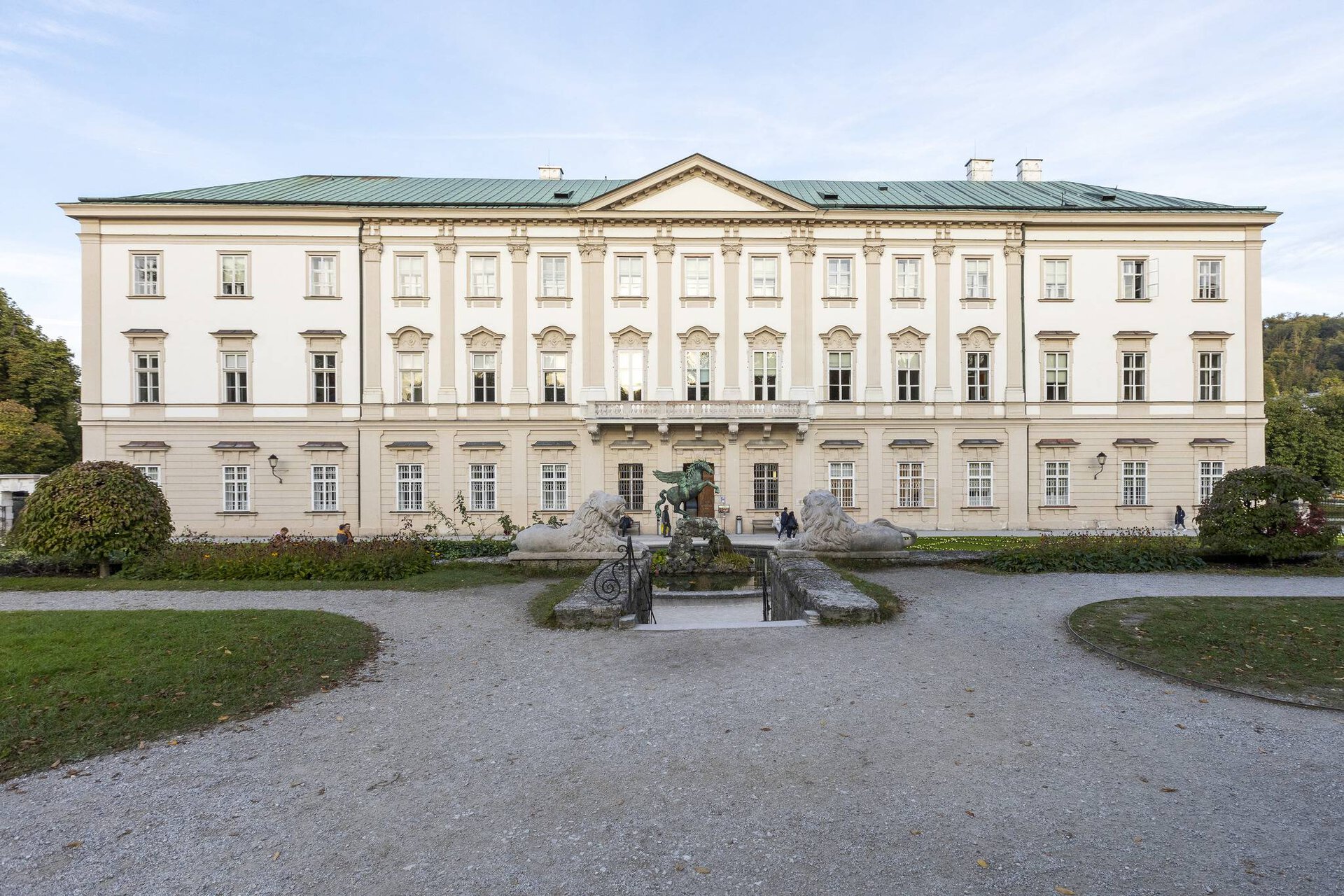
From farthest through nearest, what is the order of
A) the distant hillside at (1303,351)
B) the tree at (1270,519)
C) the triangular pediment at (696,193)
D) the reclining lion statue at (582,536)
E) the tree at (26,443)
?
the distant hillside at (1303,351) < the tree at (26,443) < the triangular pediment at (696,193) < the reclining lion statue at (582,536) < the tree at (1270,519)

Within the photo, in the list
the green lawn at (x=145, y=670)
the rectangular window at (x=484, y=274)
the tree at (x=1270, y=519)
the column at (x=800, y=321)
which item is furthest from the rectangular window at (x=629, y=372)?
the tree at (x=1270, y=519)

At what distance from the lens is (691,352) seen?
95.2ft

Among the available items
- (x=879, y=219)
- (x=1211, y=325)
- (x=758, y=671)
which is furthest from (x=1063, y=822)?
(x=1211, y=325)

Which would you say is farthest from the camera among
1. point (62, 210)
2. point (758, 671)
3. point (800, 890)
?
point (62, 210)

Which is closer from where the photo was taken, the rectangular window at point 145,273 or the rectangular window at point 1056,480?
the rectangular window at point 145,273

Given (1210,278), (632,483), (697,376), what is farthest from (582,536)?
(1210,278)

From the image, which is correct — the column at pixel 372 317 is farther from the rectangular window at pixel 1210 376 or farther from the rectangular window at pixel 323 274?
the rectangular window at pixel 1210 376

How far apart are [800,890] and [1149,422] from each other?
32410 millimetres

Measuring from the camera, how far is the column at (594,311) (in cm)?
2881

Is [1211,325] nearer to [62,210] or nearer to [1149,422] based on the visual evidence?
[1149,422]

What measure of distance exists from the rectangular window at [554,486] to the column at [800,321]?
1054cm

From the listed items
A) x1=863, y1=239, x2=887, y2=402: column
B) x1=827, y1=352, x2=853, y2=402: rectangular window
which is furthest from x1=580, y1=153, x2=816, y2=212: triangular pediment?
x1=827, y1=352, x2=853, y2=402: rectangular window

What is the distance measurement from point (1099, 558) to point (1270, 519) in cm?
455

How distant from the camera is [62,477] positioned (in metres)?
15.4
